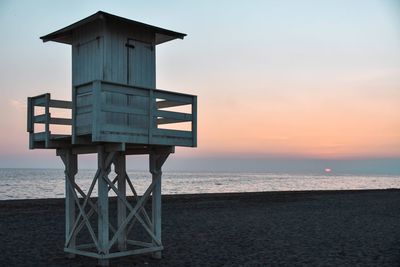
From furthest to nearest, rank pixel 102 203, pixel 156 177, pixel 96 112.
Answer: pixel 156 177
pixel 102 203
pixel 96 112

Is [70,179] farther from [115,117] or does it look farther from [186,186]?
[186,186]

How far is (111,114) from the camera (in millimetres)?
11445

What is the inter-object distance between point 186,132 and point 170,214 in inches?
504

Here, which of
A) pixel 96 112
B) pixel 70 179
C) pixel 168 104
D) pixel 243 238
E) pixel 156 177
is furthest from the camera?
pixel 243 238

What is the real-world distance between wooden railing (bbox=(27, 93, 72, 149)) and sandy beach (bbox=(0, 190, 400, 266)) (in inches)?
121

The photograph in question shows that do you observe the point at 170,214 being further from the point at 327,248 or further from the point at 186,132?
the point at 186,132

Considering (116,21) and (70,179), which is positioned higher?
(116,21)

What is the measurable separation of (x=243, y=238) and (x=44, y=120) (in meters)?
8.08

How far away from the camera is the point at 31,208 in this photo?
89.7 feet

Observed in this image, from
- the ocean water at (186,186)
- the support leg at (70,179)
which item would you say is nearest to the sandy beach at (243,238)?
the support leg at (70,179)

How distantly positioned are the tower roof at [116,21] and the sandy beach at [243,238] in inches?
229

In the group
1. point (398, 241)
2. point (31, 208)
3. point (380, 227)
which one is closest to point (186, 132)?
point (398, 241)

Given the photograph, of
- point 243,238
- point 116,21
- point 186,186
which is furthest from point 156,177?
point 186,186

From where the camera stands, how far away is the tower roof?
1116 centimetres
